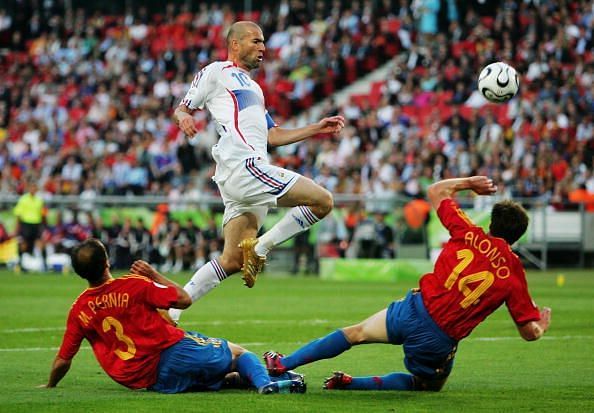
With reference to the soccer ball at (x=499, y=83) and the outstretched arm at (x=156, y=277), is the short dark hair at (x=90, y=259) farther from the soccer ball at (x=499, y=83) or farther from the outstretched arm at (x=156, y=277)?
the soccer ball at (x=499, y=83)

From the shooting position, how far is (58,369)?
320 inches

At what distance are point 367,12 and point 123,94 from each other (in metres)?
8.21

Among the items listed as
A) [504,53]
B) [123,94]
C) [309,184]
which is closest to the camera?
[309,184]

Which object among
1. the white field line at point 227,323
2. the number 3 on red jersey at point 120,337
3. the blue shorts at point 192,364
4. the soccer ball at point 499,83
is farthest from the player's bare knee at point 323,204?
the white field line at point 227,323

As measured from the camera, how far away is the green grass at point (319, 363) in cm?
758

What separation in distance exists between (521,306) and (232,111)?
335 cm

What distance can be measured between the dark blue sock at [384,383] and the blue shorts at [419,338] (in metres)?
0.27

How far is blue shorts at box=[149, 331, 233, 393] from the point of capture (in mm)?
8016

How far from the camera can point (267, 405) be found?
7395mm

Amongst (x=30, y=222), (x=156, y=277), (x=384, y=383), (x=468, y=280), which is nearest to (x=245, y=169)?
(x=156, y=277)

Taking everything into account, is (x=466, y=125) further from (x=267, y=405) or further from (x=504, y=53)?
(x=267, y=405)

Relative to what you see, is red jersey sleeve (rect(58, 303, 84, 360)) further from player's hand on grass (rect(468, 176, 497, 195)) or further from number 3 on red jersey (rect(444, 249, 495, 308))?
player's hand on grass (rect(468, 176, 497, 195))

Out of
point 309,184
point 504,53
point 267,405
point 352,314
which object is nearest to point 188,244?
point 504,53

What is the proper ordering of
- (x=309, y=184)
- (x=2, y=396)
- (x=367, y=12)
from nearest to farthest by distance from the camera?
(x=2, y=396), (x=309, y=184), (x=367, y=12)
